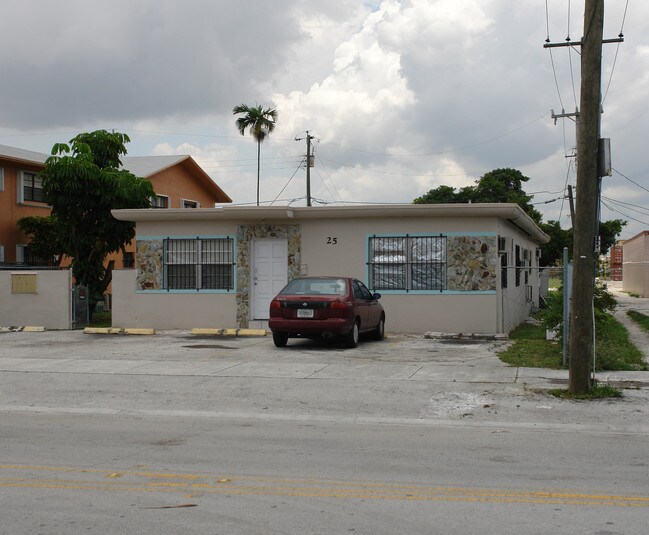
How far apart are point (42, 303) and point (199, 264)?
4750 millimetres

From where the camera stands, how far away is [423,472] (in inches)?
270

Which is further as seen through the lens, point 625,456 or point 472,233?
point 472,233

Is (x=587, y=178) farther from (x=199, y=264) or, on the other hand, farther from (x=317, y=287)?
(x=199, y=264)

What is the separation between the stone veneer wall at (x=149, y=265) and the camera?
2097cm

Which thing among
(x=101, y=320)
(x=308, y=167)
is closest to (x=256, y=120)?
(x=308, y=167)

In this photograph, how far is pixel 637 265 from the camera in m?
46.3

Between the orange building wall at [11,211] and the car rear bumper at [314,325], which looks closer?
the car rear bumper at [314,325]

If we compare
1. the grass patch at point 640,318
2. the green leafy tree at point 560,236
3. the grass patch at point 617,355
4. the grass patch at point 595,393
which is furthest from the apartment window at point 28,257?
the green leafy tree at point 560,236

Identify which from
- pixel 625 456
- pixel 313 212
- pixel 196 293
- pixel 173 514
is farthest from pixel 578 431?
pixel 196 293

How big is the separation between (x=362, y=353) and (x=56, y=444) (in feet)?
27.5

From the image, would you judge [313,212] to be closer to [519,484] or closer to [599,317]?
[599,317]

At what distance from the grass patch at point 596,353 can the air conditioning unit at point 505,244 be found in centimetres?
231

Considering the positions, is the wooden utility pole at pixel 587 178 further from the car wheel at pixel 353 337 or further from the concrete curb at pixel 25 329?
the concrete curb at pixel 25 329

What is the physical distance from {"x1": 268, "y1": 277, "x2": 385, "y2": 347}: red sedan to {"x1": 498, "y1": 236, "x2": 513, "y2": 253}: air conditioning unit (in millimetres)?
4752
